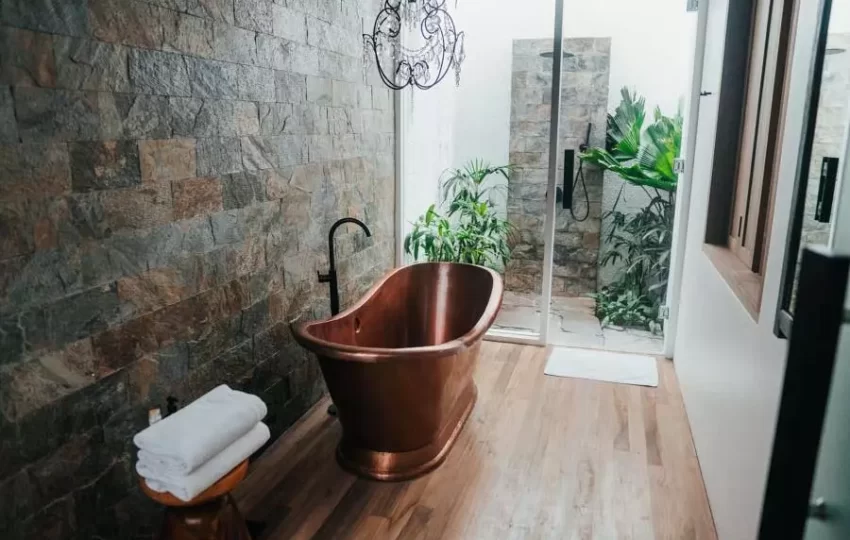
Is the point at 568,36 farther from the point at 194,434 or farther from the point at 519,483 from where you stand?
the point at 194,434

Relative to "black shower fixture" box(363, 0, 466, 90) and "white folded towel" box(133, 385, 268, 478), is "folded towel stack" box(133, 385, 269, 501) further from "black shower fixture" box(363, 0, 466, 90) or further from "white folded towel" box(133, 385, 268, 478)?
"black shower fixture" box(363, 0, 466, 90)

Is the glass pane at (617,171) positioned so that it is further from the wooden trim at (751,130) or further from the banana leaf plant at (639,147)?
the wooden trim at (751,130)

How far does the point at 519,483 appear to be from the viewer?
265 centimetres

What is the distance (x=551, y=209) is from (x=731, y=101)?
1378mm

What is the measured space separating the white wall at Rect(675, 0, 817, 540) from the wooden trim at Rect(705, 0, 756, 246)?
81 mm

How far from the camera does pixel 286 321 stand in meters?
2.96

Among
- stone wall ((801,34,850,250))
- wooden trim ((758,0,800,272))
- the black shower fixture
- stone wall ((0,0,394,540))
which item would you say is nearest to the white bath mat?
wooden trim ((758,0,800,272))

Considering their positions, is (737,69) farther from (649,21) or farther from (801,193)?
(801,193)

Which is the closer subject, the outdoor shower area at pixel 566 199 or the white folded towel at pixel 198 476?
the white folded towel at pixel 198 476

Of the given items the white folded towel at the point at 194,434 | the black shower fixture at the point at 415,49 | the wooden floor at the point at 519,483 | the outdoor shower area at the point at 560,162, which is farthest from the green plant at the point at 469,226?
the white folded towel at the point at 194,434

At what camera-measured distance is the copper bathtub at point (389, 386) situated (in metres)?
2.46

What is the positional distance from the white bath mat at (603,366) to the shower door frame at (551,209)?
224 mm

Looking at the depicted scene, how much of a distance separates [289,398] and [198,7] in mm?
1782

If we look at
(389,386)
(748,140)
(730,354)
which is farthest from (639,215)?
(389,386)
